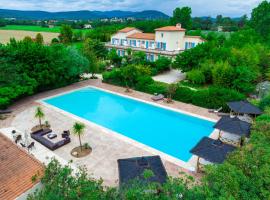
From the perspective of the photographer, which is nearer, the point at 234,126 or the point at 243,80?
the point at 234,126

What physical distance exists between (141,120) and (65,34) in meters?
61.4

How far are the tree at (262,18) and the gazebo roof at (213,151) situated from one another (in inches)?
2017

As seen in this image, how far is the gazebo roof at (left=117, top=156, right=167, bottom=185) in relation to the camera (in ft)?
34.7

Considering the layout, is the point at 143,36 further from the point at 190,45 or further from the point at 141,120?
the point at 141,120

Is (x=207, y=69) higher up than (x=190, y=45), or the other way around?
(x=190, y=45)

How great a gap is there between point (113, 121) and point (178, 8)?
59.6 m

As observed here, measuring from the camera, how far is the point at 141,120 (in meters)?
21.5

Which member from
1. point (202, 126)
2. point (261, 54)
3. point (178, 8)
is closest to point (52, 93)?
point (202, 126)

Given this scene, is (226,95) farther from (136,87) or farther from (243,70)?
(136,87)

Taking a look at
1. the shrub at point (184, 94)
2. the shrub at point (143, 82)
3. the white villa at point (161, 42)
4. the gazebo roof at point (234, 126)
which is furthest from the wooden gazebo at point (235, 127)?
the white villa at point (161, 42)

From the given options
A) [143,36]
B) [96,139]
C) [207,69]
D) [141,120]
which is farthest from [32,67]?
[143,36]

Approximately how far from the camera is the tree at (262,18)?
53209mm

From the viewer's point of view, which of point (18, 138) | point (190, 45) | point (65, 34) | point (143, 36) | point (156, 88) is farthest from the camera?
point (65, 34)

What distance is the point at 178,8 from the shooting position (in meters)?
68.3
